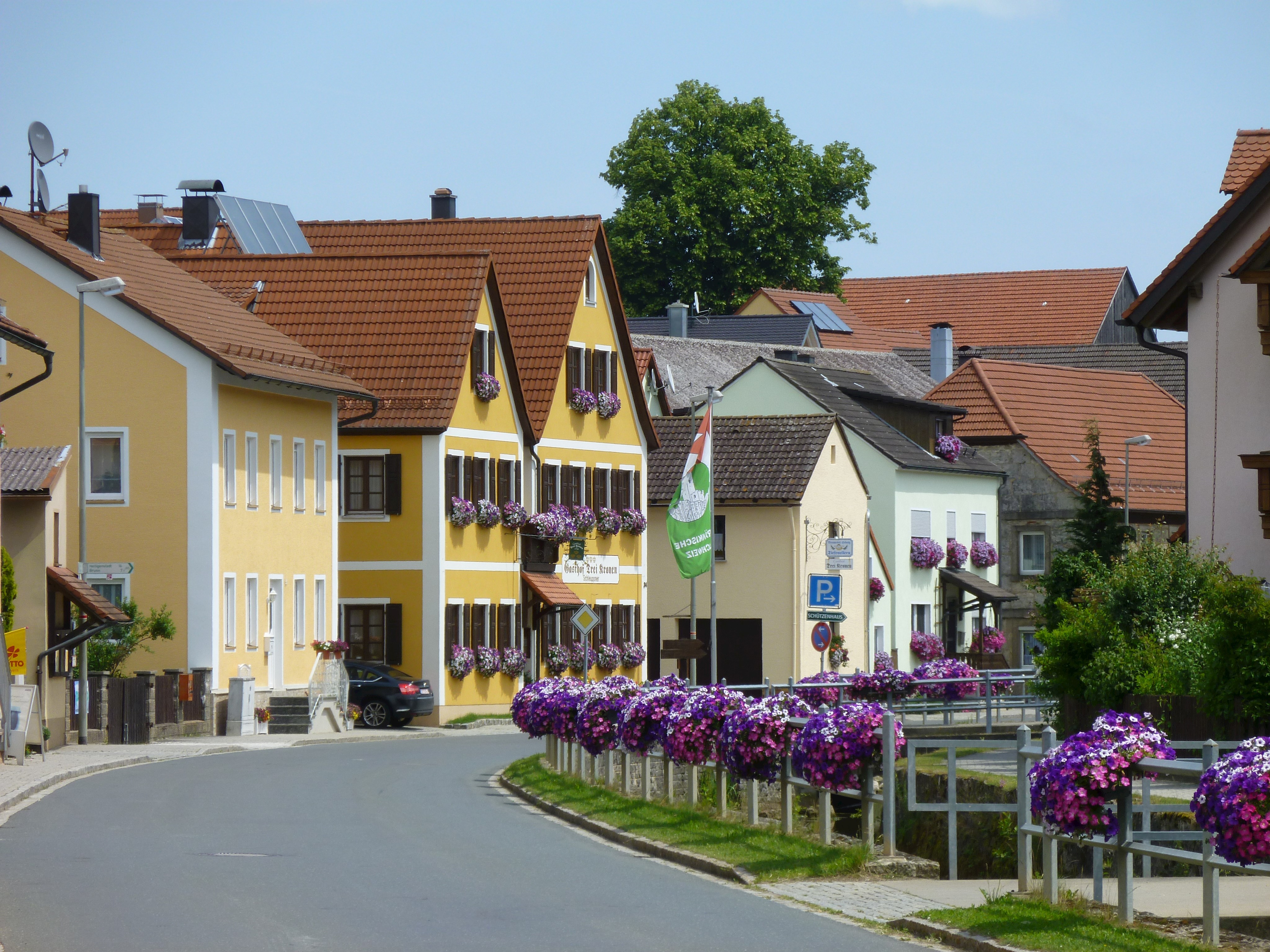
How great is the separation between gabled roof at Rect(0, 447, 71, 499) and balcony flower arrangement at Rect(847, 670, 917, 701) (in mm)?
13206

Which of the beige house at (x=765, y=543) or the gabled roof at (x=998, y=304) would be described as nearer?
the beige house at (x=765, y=543)

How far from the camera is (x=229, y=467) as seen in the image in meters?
43.2

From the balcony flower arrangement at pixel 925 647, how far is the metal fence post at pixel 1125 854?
51.7m

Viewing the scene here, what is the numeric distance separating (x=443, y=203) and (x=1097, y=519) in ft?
75.0

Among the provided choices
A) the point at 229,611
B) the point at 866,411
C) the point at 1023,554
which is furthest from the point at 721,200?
the point at 229,611

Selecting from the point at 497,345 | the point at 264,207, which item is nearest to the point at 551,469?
the point at 497,345

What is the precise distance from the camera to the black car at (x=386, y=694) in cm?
4600

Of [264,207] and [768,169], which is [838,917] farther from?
[768,169]

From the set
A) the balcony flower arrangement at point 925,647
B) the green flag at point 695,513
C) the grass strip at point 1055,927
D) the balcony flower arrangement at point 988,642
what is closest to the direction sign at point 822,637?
the green flag at point 695,513

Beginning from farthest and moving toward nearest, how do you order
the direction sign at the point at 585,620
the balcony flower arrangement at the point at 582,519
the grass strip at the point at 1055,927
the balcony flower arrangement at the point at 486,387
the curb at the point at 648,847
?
the balcony flower arrangement at the point at 582,519, the balcony flower arrangement at the point at 486,387, the direction sign at the point at 585,620, the curb at the point at 648,847, the grass strip at the point at 1055,927

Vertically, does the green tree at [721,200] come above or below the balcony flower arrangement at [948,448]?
above

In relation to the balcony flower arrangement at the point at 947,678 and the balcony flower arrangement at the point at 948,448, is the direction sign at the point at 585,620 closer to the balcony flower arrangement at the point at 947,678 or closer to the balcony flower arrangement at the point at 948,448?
the balcony flower arrangement at the point at 947,678

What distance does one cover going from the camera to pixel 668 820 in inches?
797

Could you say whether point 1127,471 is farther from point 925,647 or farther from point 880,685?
point 880,685
